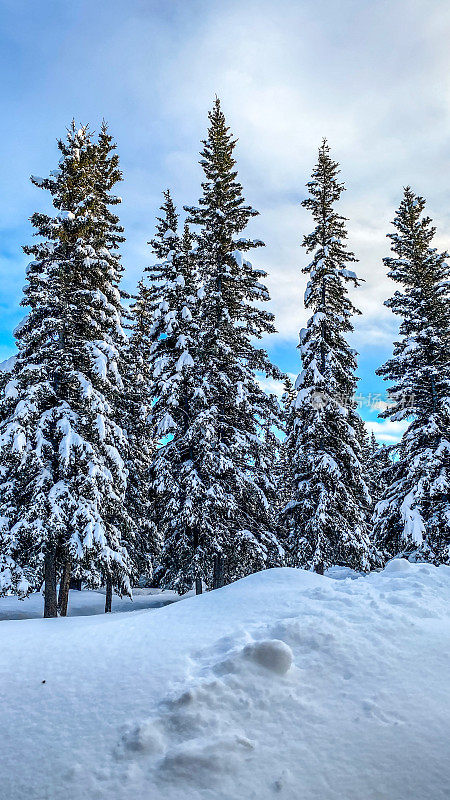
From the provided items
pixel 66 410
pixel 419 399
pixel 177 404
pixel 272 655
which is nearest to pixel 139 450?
pixel 177 404

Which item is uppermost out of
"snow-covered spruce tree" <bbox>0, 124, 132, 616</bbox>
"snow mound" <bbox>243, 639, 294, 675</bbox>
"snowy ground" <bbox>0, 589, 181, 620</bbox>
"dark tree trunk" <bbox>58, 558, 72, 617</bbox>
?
"snow-covered spruce tree" <bbox>0, 124, 132, 616</bbox>

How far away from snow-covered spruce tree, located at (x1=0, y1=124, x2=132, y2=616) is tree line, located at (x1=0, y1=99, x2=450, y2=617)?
6 centimetres

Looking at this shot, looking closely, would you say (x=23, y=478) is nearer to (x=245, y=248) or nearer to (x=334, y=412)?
(x=334, y=412)

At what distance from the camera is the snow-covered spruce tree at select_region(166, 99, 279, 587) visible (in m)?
16.7

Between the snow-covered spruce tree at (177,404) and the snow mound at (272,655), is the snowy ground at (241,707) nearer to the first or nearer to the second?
the snow mound at (272,655)

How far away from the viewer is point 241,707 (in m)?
4.21

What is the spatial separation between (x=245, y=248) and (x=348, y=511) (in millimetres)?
12284

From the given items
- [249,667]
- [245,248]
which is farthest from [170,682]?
[245,248]

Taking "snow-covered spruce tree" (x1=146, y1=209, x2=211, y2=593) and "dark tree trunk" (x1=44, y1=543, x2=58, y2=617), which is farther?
"snow-covered spruce tree" (x1=146, y1=209, x2=211, y2=593)

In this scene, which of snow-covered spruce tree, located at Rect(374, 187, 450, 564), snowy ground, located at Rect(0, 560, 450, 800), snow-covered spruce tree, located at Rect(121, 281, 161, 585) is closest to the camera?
snowy ground, located at Rect(0, 560, 450, 800)

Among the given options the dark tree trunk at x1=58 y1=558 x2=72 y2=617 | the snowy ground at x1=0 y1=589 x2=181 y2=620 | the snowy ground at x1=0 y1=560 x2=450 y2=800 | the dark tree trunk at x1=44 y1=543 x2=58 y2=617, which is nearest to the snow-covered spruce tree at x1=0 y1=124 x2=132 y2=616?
the dark tree trunk at x1=44 y1=543 x2=58 y2=617

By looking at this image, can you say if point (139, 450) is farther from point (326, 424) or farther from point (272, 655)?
point (272, 655)

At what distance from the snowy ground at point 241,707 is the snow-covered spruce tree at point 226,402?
9888 millimetres

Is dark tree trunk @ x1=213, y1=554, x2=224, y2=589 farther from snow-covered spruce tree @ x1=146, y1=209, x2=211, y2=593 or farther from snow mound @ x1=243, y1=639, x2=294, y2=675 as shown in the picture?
snow mound @ x1=243, y1=639, x2=294, y2=675
